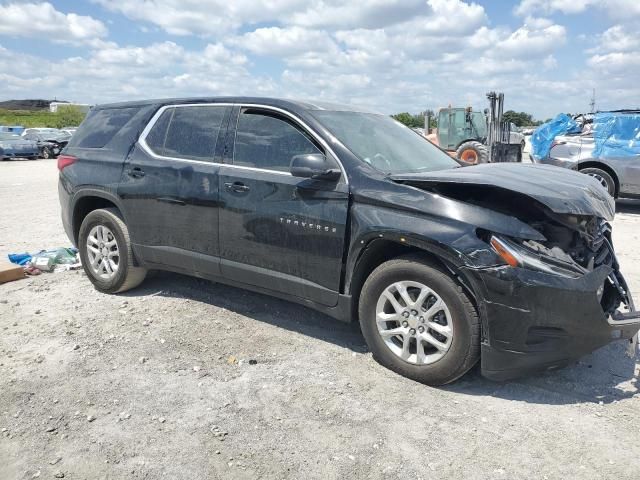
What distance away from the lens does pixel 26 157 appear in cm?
2758

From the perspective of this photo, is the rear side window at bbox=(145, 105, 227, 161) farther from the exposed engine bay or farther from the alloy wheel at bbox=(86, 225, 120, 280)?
the exposed engine bay

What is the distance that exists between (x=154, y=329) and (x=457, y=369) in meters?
2.46

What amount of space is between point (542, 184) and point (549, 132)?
32.2 ft

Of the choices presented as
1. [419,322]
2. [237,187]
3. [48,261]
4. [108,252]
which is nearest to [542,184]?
[419,322]

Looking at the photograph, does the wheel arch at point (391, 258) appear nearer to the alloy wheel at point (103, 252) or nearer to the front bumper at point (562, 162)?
the alloy wheel at point (103, 252)

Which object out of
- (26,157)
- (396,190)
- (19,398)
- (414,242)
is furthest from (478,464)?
(26,157)

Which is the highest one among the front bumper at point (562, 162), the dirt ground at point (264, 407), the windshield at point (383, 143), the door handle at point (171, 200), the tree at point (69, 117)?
the tree at point (69, 117)

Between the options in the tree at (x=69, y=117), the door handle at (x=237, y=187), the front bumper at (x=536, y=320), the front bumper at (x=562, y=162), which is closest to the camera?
the front bumper at (x=536, y=320)

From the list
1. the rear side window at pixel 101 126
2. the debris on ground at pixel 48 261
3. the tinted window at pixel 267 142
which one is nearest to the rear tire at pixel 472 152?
the debris on ground at pixel 48 261

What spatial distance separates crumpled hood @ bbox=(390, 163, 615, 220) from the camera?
11.1 ft

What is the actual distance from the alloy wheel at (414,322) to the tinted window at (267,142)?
1.20 m

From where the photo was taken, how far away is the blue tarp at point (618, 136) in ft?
34.7

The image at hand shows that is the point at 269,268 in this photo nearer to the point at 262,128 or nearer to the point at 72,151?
the point at 262,128

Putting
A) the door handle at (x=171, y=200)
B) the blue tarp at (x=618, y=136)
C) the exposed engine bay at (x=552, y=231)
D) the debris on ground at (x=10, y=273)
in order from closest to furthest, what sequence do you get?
1. the exposed engine bay at (x=552, y=231)
2. the door handle at (x=171, y=200)
3. the debris on ground at (x=10, y=273)
4. the blue tarp at (x=618, y=136)
